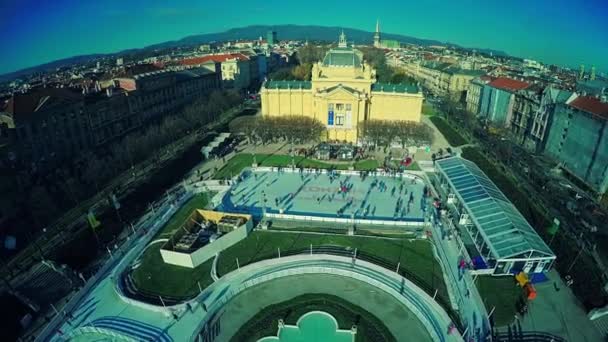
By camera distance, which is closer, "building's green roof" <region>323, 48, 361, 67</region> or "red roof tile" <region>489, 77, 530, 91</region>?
"building's green roof" <region>323, 48, 361, 67</region>

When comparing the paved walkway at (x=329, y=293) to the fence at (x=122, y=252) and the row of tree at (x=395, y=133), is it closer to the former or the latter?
the fence at (x=122, y=252)

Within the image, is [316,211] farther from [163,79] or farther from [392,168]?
[163,79]

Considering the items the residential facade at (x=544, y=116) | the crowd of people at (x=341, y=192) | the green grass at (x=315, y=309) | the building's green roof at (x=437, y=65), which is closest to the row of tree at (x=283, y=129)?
the crowd of people at (x=341, y=192)

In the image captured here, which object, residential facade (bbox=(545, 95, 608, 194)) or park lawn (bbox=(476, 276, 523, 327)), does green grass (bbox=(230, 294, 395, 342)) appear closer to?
park lawn (bbox=(476, 276, 523, 327))

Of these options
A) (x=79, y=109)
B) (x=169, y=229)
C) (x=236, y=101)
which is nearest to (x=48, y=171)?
(x=79, y=109)

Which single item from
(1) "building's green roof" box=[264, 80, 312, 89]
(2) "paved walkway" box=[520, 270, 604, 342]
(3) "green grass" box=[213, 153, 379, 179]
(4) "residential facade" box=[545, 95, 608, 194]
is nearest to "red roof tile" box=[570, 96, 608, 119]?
(4) "residential facade" box=[545, 95, 608, 194]

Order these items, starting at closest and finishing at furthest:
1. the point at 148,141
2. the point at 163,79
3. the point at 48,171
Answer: the point at 48,171 → the point at 148,141 → the point at 163,79
